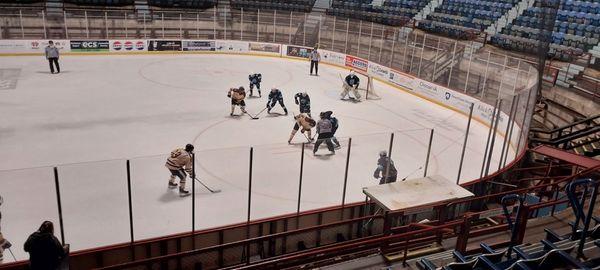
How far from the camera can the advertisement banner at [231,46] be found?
83.2ft

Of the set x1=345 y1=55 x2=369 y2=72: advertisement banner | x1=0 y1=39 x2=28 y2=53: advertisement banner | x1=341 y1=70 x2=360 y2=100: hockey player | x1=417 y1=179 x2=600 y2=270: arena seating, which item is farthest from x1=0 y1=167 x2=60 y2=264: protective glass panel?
x1=0 y1=39 x2=28 y2=53: advertisement banner

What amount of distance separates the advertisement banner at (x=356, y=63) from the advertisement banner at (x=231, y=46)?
546 centimetres

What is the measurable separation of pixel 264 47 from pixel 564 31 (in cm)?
1328

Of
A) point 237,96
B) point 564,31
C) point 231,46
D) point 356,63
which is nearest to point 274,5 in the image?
point 231,46

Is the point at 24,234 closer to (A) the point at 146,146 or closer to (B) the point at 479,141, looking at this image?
(A) the point at 146,146

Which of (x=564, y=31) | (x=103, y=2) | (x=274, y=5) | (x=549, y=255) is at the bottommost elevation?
(x=549, y=255)

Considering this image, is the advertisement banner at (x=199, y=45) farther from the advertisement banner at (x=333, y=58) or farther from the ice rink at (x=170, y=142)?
the advertisement banner at (x=333, y=58)

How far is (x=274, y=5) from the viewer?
2997 cm

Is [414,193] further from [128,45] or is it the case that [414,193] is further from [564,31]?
Result: [128,45]

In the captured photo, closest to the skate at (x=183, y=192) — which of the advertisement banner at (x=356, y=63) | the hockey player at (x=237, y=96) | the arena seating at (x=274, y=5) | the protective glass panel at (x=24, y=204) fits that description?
the protective glass panel at (x=24, y=204)

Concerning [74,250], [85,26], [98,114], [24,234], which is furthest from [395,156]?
[85,26]

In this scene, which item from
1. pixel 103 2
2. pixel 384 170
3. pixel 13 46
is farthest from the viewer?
pixel 103 2

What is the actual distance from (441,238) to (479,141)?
6483 mm

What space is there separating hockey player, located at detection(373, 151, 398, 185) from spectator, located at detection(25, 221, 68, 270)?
5.37 meters
